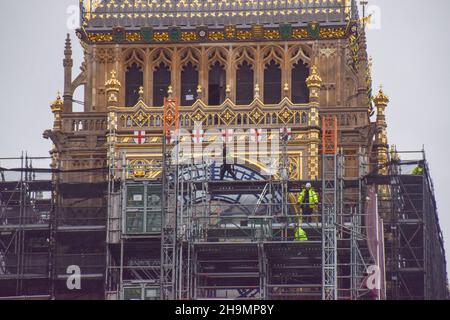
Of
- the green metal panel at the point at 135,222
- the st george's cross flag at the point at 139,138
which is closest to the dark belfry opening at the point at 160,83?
the st george's cross flag at the point at 139,138

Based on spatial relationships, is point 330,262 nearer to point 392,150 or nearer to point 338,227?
point 338,227

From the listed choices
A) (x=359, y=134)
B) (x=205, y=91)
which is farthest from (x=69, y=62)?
(x=359, y=134)

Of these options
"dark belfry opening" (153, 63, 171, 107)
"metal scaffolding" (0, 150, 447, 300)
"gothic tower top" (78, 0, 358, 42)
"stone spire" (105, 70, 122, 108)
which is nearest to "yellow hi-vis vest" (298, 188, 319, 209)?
"metal scaffolding" (0, 150, 447, 300)

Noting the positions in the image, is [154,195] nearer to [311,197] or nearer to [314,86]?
[311,197]

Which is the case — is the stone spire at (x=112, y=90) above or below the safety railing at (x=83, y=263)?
above

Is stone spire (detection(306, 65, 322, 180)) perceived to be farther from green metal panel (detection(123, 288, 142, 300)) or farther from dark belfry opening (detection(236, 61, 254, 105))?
green metal panel (detection(123, 288, 142, 300))

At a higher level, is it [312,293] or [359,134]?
[359,134]

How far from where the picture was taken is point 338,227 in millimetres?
91875

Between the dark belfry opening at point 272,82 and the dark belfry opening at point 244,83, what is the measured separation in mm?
662

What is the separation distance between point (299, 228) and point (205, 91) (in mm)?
10820

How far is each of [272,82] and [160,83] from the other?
496 cm

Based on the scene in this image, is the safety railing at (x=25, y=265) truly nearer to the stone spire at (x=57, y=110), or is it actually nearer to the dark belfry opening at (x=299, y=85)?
the stone spire at (x=57, y=110)

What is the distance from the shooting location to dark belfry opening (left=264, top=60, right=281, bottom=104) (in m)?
101

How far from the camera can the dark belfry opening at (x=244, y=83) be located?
10106cm
